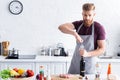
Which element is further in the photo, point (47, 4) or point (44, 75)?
point (47, 4)

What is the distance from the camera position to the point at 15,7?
5.01m

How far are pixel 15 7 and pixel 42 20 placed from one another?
1.84 ft

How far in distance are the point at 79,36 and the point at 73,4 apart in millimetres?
1993

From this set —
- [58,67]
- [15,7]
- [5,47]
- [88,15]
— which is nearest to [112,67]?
[58,67]

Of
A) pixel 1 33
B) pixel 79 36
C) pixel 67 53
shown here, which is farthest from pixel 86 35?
pixel 1 33

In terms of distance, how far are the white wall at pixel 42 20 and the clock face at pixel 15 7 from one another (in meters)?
0.06

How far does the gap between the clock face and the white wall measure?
6 cm

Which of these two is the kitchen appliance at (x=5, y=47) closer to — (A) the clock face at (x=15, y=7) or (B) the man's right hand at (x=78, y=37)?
(A) the clock face at (x=15, y=7)

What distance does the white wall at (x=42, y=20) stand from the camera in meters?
5.02

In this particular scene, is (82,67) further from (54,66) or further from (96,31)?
(54,66)

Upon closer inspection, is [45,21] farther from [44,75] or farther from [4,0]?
[44,75]

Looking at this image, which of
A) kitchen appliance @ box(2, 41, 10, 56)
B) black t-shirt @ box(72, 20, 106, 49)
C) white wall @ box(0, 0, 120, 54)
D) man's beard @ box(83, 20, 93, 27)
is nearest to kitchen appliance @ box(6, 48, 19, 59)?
kitchen appliance @ box(2, 41, 10, 56)

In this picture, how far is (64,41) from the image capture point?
16.6 feet

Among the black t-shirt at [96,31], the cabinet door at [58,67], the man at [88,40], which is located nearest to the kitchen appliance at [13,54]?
the cabinet door at [58,67]
